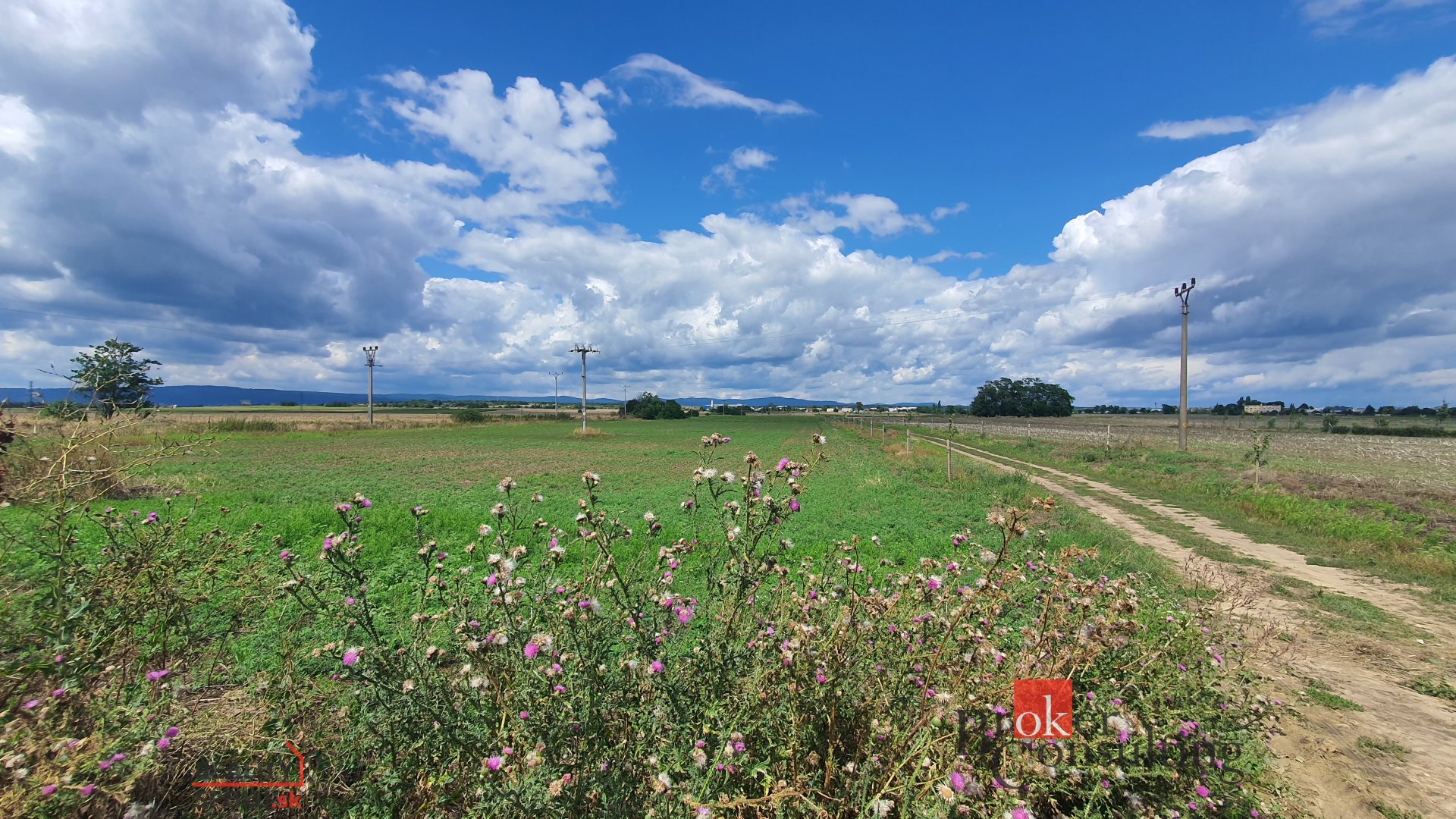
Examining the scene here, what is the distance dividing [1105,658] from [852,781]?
1828mm

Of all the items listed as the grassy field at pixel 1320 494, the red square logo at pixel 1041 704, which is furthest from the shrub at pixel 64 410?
the grassy field at pixel 1320 494

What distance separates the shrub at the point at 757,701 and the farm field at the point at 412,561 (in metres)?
0.04

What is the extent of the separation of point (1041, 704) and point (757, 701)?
1.17 meters

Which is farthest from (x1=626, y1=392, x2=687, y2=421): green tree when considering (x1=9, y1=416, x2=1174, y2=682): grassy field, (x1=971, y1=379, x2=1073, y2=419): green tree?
(x1=9, y1=416, x2=1174, y2=682): grassy field

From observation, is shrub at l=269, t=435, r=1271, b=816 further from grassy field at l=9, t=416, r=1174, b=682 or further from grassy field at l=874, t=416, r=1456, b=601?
grassy field at l=874, t=416, r=1456, b=601

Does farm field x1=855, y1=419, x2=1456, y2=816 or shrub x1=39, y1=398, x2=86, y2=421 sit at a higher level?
shrub x1=39, y1=398, x2=86, y2=421

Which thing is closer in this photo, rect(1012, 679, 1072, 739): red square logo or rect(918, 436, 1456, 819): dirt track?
rect(1012, 679, 1072, 739): red square logo

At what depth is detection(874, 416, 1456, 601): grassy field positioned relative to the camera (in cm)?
964

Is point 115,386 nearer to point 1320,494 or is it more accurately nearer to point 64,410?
point 64,410

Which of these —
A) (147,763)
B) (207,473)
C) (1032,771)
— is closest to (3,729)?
(147,763)

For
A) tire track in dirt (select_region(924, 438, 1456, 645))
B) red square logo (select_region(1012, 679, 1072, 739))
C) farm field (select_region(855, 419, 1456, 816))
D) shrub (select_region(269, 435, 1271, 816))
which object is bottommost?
tire track in dirt (select_region(924, 438, 1456, 645))

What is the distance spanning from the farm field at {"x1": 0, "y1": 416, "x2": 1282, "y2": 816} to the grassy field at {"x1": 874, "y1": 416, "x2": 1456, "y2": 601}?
3.69 m

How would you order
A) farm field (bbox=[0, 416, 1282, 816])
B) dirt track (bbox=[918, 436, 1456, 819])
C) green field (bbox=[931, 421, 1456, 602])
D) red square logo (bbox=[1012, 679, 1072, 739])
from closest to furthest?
red square logo (bbox=[1012, 679, 1072, 739]) < farm field (bbox=[0, 416, 1282, 816]) < dirt track (bbox=[918, 436, 1456, 819]) < green field (bbox=[931, 421, 1456, 602])

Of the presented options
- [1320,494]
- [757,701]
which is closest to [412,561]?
[757,701]
